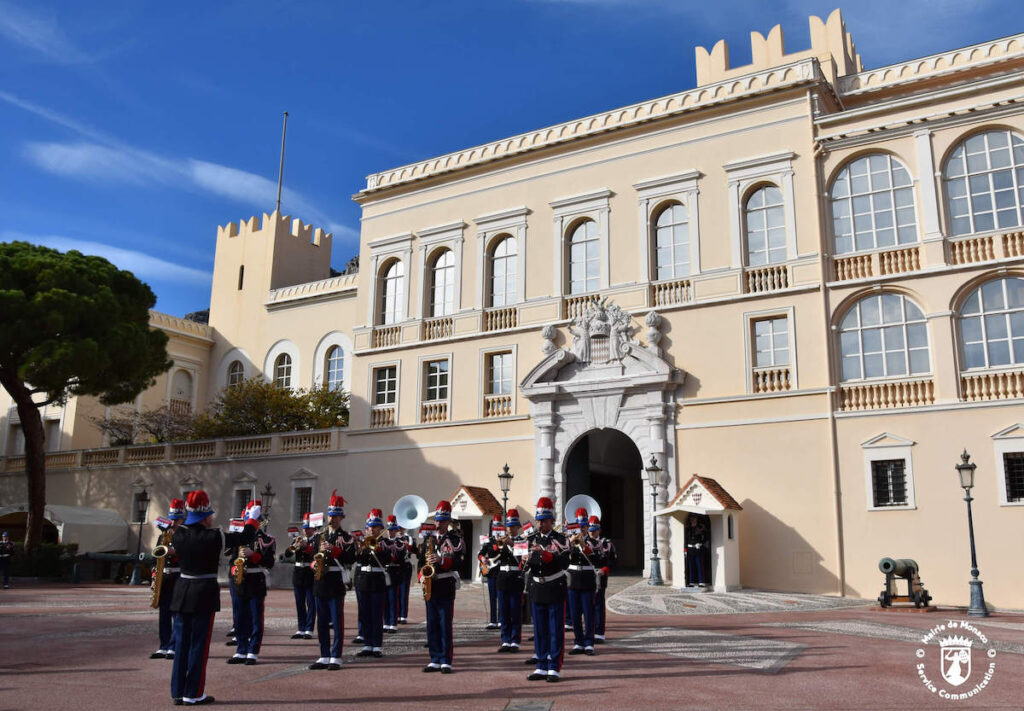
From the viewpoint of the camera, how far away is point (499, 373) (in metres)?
29.4

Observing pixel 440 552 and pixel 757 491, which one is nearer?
pixel 440 552

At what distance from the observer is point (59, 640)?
13.6m

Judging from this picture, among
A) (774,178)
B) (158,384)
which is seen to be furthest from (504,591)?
(158,384)

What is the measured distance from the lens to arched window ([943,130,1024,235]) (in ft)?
74.7

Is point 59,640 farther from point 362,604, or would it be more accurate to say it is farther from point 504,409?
point 504,409

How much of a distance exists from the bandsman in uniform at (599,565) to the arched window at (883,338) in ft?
41.0

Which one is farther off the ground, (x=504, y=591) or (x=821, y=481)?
(x=821, y=481)

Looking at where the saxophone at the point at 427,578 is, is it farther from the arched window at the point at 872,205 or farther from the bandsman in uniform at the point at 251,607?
the arched window at the point at 872,205

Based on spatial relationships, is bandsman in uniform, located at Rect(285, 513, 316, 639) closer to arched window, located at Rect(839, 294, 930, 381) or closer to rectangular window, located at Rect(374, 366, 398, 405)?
arched window, located at Rect(839, 294, 930, 381)

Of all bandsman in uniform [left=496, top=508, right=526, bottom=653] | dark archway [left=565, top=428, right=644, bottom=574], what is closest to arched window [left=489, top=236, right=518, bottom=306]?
dark archway [left=565, top=428, right=644, bottom=574]

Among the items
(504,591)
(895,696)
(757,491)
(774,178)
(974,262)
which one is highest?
(774,178)

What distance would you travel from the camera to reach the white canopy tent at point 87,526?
33156 mm

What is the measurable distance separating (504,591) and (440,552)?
5.81 feet

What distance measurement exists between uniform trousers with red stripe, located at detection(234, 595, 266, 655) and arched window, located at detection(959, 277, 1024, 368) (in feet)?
59.9
